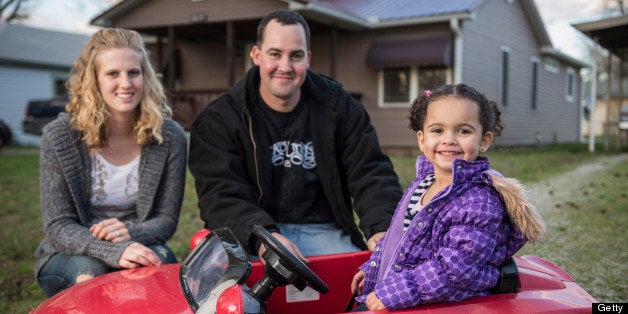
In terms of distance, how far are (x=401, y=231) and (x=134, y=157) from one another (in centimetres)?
164

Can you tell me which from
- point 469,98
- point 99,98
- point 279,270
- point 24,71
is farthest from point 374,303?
point 24,71

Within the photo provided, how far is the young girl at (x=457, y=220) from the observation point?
189 cm

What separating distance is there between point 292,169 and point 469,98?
4.67 feet

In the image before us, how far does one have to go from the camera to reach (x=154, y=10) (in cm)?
1500

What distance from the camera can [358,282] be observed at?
254 centimetres

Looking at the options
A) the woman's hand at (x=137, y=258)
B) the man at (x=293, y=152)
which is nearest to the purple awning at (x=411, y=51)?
the man at (x=293, y=152)

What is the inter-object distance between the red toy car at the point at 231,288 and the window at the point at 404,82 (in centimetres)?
1125

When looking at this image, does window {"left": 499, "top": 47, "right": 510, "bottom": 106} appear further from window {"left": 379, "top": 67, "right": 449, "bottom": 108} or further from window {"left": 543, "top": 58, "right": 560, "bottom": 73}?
window {"left": 543, "top": 58, "right": 560, "bottom": 73}

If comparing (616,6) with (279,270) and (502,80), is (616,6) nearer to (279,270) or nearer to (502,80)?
(502,80)

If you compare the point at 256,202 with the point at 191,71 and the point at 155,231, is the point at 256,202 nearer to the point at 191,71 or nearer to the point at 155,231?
the point at 155,231

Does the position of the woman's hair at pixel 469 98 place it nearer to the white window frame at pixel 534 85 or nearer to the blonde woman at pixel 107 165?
the blonde woman at pixel 107 165

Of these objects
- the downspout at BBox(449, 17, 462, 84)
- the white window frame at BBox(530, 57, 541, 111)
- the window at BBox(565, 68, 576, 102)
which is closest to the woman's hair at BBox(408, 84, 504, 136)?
the downspout at BBox(449, 17, 462, 84)

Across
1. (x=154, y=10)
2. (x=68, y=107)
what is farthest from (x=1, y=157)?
(x=68, y=107)

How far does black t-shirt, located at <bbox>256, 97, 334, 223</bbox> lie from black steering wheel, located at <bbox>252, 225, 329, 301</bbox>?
1.31 m
